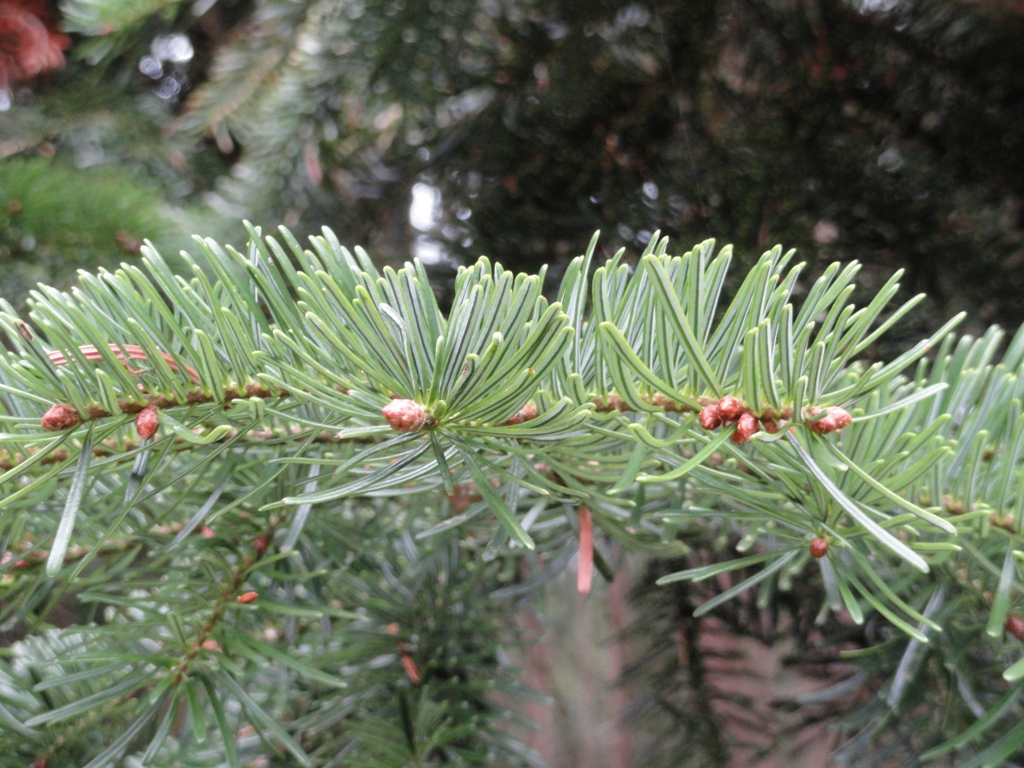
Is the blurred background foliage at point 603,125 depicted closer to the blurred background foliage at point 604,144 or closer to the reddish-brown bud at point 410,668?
the blurred background foliage at point 604,144

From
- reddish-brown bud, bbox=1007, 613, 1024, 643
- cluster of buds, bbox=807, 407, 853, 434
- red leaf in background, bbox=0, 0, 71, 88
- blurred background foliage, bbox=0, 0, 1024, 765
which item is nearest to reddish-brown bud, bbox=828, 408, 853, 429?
cluster of buds, bbox=807, 407, 853, 434

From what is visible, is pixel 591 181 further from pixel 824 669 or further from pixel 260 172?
pixel 824 669

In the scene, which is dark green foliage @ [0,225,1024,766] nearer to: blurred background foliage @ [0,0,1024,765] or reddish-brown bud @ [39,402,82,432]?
reddish-brown bud @ [39,402,82,432]

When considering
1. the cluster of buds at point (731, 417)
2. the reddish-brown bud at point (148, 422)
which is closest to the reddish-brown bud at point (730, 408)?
the cluster of buds at point (731, 417)

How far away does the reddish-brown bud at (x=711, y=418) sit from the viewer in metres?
0.17

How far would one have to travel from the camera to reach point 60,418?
0.54 feet

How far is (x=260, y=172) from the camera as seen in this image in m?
0.48

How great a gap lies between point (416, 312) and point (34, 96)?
633 mm

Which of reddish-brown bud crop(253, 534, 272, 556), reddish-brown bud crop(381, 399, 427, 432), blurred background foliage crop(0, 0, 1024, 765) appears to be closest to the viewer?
reddish-brown bud crop(381, 399, 427, 432)

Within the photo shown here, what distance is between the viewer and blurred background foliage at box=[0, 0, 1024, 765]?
427 mm

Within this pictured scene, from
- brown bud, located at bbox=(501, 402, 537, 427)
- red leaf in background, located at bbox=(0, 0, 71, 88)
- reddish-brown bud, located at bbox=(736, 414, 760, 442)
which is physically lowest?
reddish-brown bud, located at bbox=(736, 414, 760, 442)

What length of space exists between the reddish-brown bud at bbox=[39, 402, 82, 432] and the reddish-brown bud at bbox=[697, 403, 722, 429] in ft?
0.50

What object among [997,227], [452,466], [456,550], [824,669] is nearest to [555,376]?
[452,466]

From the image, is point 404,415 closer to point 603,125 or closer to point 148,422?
point 148,422
